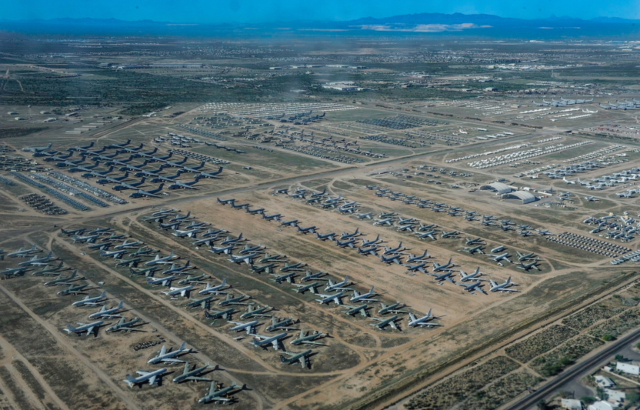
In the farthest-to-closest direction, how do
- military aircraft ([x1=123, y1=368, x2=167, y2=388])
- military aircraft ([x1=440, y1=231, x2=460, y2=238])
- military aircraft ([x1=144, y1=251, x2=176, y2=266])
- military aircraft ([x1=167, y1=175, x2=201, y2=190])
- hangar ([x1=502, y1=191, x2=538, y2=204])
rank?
military aircraft ([x1=167, y1=175, x2=201, y2=190])
hangar ([x1=502, y1=191, x2=538, y2=204])
military aircraft ([x1=440, y1=231, x2=460, y2=238])
military aircraft ([x1=144, y1=251, x2=176, y2=266])
military aircraft ([x1=123, y1=368, x2=167, y2=388])

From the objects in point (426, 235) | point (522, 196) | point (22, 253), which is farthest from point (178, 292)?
point (522, 196)

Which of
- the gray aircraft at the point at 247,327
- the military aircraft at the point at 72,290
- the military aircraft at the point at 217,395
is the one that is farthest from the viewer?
the military aircraft at the point at 72,290

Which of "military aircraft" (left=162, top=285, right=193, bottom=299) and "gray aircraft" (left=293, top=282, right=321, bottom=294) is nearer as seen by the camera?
"military aircraft" (left=162, top=285, right=193, bottom=299)

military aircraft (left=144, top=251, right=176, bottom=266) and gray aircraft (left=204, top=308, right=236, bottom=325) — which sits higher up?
military aircraft (left=144, top=251, right=176, bottom=266)

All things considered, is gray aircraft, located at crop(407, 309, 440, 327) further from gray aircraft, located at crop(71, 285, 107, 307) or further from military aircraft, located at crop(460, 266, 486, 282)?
gray aircraft, located at crop(71, 285, 107, 307)

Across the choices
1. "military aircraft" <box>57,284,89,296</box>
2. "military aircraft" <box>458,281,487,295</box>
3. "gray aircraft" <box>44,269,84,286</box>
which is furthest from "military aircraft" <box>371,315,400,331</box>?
"gray aircraft" <box>44,269,84,286</box>

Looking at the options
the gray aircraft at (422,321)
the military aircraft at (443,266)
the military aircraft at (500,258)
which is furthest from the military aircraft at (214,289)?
the military aircraft at (500,258)

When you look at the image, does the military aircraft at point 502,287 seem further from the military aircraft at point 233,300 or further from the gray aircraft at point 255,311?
the military aircraft at point 233,300

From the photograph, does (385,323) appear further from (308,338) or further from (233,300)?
(233,300)
